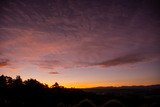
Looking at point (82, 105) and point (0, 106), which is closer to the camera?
point (82, 105)

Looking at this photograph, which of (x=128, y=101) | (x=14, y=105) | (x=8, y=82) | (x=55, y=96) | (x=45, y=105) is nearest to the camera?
(x=14, y=105)

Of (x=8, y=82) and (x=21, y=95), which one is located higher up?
(x=8, y=82)

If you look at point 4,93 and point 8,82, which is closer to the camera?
point 4,93

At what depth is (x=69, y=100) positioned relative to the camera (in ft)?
220

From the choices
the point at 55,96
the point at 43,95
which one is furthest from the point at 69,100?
the point at 43,95

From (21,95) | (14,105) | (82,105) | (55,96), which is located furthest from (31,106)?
(82,105)

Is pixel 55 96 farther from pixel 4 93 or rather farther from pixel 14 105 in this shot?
pixel 14 105

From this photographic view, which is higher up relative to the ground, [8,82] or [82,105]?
[8,82]

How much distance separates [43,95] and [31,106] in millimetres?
14727

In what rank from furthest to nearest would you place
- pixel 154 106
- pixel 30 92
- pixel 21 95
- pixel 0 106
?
pixel 30 92, pixel 21 95, pixel 0 106, pixel 154 106

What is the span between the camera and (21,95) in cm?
Answer: 5728

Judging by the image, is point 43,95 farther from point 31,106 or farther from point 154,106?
point 154,106

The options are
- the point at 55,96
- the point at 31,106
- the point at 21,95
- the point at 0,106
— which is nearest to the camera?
the point at 0,106

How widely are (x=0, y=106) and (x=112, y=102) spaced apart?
2232 cm
